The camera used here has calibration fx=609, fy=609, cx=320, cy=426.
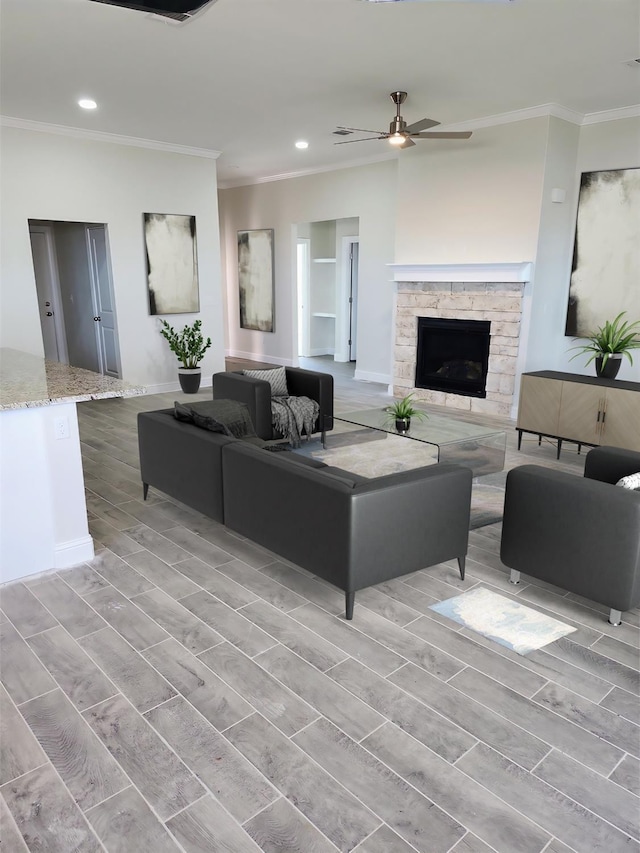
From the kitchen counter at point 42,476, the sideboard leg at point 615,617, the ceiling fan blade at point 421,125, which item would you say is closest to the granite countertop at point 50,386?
the kitchen counter at point 42,476

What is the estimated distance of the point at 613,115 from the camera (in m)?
5.86

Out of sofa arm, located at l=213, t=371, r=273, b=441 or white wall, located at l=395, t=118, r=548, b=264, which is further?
white wall, located at l=395, t=118, r=548, b=264

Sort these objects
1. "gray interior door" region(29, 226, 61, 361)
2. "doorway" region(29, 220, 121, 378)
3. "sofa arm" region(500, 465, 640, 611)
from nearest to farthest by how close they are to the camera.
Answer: "sofa arm" region(500, 465, 640, 611), "doorway" region(29, 220, 121, 378), "gray interior door" region(29, 226, 61, 361)

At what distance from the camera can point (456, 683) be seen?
7.69ft

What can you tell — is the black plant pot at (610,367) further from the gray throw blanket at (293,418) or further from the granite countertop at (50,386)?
the granite countertop at (50,386)

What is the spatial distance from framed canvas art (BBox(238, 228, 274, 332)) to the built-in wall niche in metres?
1.16

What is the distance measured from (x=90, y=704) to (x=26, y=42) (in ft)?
14.3

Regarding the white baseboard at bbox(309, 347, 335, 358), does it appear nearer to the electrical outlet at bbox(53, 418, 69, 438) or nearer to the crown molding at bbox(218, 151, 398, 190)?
the crown molding at bbox(218, 151, 398, 190)

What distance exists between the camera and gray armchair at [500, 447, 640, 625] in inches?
101

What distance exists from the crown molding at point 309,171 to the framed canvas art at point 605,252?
8.51ft

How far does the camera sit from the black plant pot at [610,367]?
520cm

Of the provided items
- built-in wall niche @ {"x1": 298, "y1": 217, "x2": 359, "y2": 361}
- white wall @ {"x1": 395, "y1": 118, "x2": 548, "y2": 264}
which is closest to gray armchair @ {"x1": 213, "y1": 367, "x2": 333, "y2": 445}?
white wall @ {"x1": 395, "y1": 118, "x2": 548, "y2": 264}

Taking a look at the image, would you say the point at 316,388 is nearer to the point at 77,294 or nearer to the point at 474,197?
the point at 474,197

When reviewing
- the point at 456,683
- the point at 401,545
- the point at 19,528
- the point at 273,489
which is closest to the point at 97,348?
the point at 19,528
